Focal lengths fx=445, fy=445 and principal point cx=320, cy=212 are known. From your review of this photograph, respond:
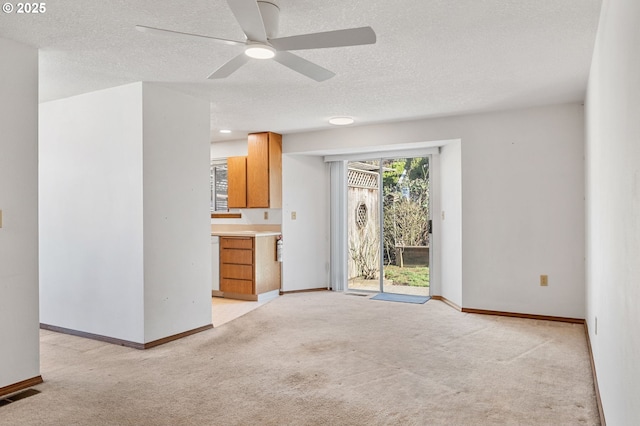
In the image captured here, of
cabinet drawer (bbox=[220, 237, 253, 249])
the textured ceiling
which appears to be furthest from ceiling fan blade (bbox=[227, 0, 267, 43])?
cabinet drawer (bbox=[220, 237, 253, 249])

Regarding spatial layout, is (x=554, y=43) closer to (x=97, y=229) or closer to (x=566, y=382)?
(x=566, y=382)

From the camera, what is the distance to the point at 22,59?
2928 millimetres

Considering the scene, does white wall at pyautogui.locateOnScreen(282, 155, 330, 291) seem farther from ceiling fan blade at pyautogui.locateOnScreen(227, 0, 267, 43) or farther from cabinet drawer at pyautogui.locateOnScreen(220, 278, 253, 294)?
ceiling fan blade at pyautogui.locateOnScreen(227, 0, 267, 43)

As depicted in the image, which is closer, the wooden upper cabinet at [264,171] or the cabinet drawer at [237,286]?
the cabinet drawer at [237,286]

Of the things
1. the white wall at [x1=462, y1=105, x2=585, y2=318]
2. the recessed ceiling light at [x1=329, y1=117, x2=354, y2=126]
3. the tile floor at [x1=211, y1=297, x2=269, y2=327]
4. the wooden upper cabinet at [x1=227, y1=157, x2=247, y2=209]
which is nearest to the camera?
the white wall at [x1=462, y1=105, x2=585, y2=318]

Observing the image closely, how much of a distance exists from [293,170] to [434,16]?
13.2 ft

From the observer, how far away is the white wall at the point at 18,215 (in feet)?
9.30

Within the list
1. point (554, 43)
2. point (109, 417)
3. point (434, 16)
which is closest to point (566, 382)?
point (554, 43)

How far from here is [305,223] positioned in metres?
6.45

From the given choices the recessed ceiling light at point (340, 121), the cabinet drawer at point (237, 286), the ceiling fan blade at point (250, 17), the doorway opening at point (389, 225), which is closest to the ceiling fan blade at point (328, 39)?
the ceiling fan blade at point (250, 17)

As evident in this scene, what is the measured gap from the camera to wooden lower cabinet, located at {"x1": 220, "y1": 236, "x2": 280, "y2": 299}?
580 cm

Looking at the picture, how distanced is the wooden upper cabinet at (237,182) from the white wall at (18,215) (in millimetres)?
3384

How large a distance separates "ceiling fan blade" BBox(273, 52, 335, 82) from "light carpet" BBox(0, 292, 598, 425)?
200 centimetres

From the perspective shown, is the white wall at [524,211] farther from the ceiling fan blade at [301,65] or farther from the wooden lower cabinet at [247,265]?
the ceiling fan blade at [301,65]
